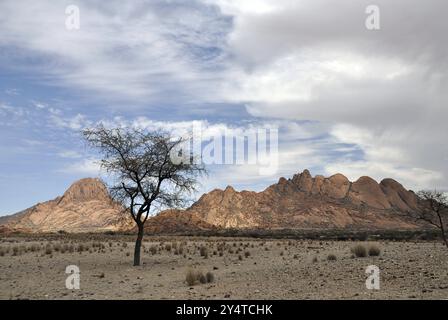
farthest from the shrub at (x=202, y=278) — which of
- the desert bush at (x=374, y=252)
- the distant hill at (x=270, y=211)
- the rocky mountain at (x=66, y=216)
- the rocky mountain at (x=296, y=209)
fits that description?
the rocky mountain at (x=66, y=216)

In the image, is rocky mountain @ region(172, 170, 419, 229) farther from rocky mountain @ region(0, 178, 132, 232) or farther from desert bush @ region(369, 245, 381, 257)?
desert bush @ region(369, 245, 381, 257)

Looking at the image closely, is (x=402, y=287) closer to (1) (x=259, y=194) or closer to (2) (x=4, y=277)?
(2) (x=4, y=277)

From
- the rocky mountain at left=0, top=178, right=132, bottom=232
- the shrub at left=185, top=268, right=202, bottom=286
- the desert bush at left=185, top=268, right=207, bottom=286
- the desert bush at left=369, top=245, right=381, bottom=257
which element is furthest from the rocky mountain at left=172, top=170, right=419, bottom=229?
the shrub at left=185, top=268, right=202, bottom=286

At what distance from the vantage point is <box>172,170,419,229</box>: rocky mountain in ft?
540

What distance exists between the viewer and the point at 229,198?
613 feet

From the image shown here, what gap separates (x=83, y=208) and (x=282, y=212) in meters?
78.5

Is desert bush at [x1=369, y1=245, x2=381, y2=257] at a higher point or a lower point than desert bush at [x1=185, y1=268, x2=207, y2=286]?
higher

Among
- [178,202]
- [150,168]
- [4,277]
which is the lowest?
[4,277]

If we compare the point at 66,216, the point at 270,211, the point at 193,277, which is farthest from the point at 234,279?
the point at 66,216

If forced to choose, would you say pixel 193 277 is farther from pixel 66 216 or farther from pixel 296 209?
pixel 66 216

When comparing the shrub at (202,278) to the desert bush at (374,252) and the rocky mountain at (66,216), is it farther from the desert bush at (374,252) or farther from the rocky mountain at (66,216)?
the rocky mountain at (66,216)

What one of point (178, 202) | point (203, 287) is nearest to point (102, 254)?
point (178, 202)

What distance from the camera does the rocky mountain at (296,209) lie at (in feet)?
540
